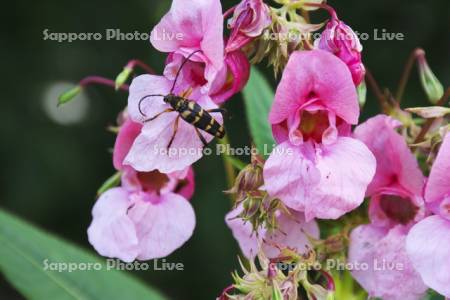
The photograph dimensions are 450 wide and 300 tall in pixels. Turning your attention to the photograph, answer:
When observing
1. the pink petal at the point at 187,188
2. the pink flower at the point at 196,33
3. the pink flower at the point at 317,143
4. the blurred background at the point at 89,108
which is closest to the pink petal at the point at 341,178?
the pink flower at the point at 317,143

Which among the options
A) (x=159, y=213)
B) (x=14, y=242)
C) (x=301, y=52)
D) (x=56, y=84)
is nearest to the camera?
(x=301, y=52)

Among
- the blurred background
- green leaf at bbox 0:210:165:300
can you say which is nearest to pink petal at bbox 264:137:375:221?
green leaf at bbox 0:210:165:300

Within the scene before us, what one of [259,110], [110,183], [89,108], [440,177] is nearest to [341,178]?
[440,177]

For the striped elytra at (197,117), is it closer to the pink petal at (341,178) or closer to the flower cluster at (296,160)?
the flower cluster at (296,160)

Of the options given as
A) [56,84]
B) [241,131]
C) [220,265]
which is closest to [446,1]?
[241,131]

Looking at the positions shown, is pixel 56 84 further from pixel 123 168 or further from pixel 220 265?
pixel 123 168

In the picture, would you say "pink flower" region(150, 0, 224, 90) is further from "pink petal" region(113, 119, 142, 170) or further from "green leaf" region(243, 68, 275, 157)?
"green leaf" region(243, 68, 275, 157)

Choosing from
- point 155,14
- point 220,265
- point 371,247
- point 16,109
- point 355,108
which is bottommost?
point 220,265
